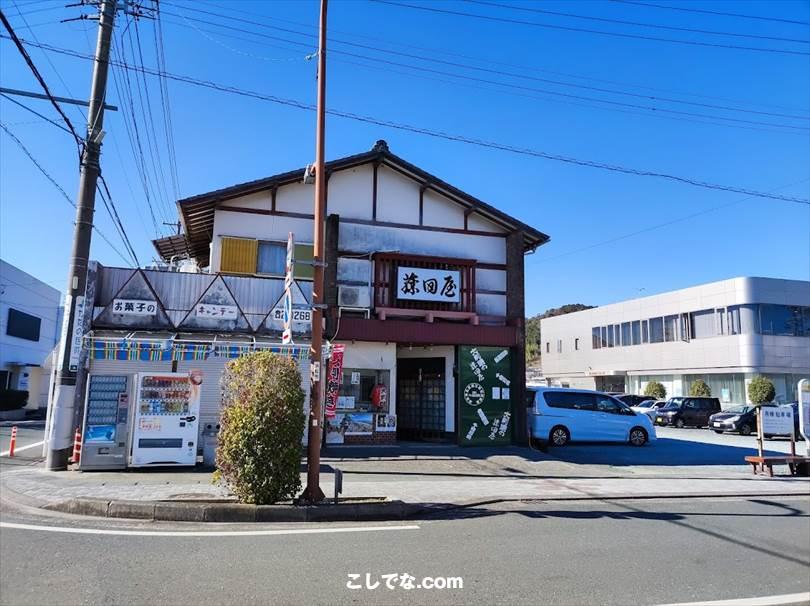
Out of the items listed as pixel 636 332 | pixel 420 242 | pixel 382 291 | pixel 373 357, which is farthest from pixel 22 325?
pixel 636 332

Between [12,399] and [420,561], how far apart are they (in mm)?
31397

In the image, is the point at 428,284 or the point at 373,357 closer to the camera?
the point at 373,357

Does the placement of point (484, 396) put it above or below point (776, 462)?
above

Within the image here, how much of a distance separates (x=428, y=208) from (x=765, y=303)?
28.3 m

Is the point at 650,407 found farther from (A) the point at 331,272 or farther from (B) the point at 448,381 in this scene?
(A) the point at 331,272

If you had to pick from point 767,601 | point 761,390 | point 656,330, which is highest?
point 656,330

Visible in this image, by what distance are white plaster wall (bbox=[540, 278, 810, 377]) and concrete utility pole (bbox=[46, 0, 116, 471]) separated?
36.5m

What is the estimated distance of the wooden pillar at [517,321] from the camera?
18.0m

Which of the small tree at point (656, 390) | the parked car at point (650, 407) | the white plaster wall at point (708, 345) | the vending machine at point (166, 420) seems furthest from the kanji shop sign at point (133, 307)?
the small tree at point (656, 390)

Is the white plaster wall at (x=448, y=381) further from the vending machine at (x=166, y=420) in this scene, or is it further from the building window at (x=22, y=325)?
the building window at (x=22, y=325)

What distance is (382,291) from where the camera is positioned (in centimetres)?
1755

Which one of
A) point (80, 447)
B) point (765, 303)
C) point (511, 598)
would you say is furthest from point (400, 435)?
point (765, 303)

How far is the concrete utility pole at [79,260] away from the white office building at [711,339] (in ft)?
120

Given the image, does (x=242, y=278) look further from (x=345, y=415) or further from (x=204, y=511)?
(x=204, y=511)
